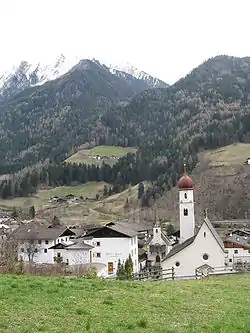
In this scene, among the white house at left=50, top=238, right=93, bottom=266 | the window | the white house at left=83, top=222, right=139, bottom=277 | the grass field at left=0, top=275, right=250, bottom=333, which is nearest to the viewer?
the grass field at left=0, top=275, right=250, bottom=333

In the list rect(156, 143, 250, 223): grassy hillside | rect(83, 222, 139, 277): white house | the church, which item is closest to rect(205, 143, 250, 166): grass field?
rect(156, 143, 250, 223): grassy hillside

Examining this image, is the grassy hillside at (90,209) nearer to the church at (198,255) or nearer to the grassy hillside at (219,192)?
the grassy hillside at (219,192)

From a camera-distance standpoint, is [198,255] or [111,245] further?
[111,245]

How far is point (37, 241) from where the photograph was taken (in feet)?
284

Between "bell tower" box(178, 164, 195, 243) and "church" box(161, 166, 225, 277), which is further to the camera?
"bell tower" box(178, 164, 195, 243)

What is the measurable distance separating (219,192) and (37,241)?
76771 millimetres

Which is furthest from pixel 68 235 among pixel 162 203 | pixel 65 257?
pixel 162 203

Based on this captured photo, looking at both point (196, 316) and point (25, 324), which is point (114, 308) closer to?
point (196, 316)

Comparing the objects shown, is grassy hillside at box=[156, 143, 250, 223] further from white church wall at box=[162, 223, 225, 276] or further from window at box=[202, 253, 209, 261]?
window at box=[202, 253, 209, 261]

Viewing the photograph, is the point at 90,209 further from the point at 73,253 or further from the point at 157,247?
the point at 73,253

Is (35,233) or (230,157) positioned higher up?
(230,157)

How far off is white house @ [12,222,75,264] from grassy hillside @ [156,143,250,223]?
157 ft

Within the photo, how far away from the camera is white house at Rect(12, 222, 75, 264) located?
83.1 meters

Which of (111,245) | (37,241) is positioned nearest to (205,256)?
(111,245)
